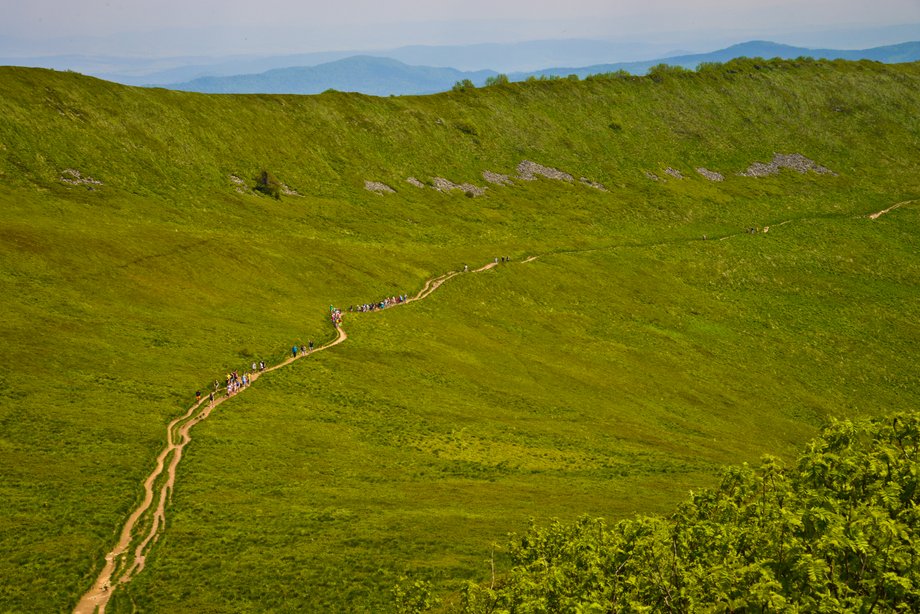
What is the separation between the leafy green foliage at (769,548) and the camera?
63.7ft

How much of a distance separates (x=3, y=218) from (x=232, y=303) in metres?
33.6

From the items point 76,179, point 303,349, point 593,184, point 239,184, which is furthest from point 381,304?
point 593,184

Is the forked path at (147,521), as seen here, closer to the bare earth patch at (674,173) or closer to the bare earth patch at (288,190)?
the bare earth patch at (288,190)

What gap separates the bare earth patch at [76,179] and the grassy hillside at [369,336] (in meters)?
1.38

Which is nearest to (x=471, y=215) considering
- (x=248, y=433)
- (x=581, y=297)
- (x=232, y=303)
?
(x=581, y=297)

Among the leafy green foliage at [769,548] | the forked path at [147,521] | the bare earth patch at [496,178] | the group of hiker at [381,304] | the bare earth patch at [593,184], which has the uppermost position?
the bare earth patch at [496,178]

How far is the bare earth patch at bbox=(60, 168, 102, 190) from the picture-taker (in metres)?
108

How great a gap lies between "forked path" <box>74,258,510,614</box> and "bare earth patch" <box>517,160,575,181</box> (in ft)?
404

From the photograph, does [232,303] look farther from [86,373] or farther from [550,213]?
[550,213]

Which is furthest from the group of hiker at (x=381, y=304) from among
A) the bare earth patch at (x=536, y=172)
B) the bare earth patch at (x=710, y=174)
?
the bare earth patch at (x=710, y=174)

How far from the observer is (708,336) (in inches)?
4129

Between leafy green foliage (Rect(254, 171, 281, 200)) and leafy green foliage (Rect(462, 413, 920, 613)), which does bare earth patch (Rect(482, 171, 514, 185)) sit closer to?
leafy green foliage (Rect(254, 171, 281, 200))

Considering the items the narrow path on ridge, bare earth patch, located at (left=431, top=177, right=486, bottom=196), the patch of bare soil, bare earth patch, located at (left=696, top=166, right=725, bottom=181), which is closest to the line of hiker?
the narrow path on ridge

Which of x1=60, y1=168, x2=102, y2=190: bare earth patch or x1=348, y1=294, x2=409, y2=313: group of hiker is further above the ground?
Answer: x1=60, y1=168, x2=102, y2=190: bare earth patch
